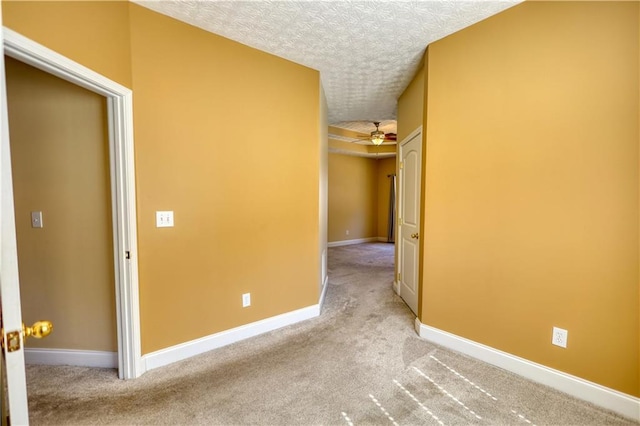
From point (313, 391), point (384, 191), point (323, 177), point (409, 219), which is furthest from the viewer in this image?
point (384, 191)

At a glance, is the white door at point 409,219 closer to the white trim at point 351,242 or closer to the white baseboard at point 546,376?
the white baseboard at point 546,376

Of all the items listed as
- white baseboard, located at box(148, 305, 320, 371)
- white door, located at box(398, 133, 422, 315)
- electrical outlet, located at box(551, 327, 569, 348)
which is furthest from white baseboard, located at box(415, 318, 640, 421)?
white baseboard, located at box(148, 305, 320, 371)

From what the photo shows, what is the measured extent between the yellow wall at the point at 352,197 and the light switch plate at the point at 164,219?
17.4 ft

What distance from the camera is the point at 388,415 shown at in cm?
165

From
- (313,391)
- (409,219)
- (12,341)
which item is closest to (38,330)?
(12,341)

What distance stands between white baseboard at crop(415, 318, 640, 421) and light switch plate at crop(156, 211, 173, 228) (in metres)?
2.42

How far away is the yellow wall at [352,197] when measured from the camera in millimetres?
7344

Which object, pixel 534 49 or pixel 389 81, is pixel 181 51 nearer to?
pixel 389 81

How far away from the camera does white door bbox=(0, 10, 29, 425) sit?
726mm

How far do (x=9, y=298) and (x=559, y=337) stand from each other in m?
2.80

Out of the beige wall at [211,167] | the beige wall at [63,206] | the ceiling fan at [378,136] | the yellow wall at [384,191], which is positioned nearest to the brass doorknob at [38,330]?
the beige wall at [211,167]

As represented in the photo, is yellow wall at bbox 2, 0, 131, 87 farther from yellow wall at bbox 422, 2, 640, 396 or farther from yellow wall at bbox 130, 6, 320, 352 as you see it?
yellow wall at bbox 422, 2, 640, 396

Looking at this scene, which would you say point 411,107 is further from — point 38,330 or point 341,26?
point 38,330

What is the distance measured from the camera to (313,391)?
1850 mm
